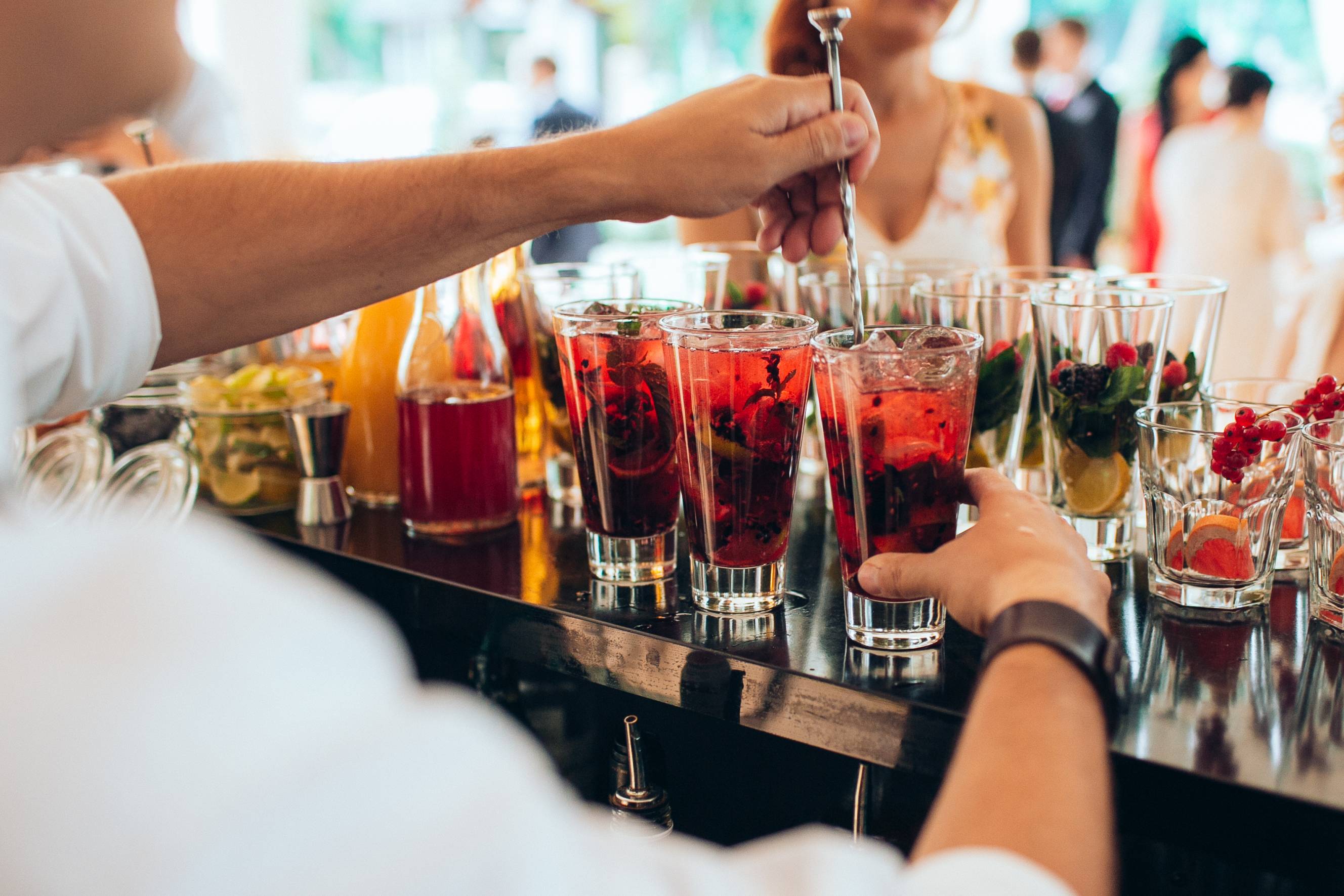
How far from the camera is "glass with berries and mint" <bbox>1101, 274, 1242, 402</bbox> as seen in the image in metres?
1.09

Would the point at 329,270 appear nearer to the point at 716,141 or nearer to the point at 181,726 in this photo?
the point at 716,141

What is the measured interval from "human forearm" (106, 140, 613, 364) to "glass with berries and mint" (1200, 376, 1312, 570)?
63 cm

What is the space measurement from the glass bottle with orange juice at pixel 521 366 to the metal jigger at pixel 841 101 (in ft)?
1.55

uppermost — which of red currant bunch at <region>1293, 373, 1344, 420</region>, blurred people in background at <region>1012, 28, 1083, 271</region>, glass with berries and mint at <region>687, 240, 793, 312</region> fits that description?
blurred people in background at <region>1012, 28, 1083, 271</region>

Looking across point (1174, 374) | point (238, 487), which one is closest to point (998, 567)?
point (1174, 374)

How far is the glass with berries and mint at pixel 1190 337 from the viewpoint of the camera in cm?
109

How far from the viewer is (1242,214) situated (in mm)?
4289

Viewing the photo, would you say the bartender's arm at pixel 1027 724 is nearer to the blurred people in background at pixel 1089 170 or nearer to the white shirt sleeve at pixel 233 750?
the white shirt sleeve at pixel 233 750

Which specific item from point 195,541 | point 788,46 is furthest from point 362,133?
point 195,541

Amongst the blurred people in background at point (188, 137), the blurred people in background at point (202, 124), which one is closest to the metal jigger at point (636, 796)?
the blurred people in background at point (188, 137)

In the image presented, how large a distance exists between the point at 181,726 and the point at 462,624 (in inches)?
28.1

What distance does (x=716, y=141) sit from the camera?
103cm

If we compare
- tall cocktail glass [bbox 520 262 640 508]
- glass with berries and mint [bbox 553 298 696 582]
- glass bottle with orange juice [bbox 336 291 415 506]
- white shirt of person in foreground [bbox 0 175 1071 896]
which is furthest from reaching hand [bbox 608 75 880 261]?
white shirt of person in foreground [bbox 0 175 1071 896]

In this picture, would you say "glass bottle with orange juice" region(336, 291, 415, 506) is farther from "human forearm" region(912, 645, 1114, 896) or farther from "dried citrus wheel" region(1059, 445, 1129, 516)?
"human forearm" region(912, 645, 1114, 896)
